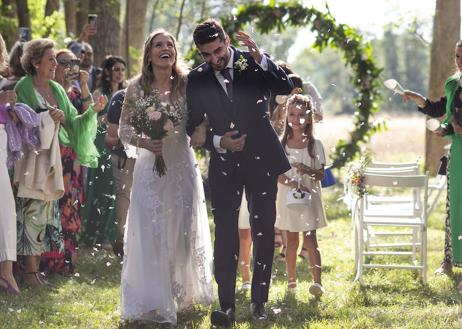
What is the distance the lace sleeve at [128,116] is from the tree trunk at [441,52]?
11810mm

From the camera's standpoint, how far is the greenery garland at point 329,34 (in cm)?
1719

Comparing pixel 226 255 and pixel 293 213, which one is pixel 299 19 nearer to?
pixel 293 213

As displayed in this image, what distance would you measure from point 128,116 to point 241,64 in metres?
0.95

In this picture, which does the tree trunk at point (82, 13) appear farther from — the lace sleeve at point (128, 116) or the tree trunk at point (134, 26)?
the lace sleeve at point (128, 116)

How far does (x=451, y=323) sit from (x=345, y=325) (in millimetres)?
747

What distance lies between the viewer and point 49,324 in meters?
6.96

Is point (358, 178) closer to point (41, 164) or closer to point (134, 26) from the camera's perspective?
point (41, 164)

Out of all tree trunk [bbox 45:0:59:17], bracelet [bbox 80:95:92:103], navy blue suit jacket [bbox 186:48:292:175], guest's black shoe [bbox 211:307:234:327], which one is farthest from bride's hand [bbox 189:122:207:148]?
tree trunk [bbox 45:0:59:17]

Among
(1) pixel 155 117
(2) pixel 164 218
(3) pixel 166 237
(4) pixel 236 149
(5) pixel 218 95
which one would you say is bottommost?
(3) pixel 166 237

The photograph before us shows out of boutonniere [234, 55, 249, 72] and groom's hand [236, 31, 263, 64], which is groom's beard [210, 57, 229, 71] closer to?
boutonniere [234, 55, 249, 72]

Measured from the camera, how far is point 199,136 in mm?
6918

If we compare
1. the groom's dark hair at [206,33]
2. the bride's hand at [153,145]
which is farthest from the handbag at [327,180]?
the groom's dark hair at [206,33]

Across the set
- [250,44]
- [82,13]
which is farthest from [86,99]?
[82,13]

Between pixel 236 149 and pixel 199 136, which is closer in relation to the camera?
pixel 236 149
